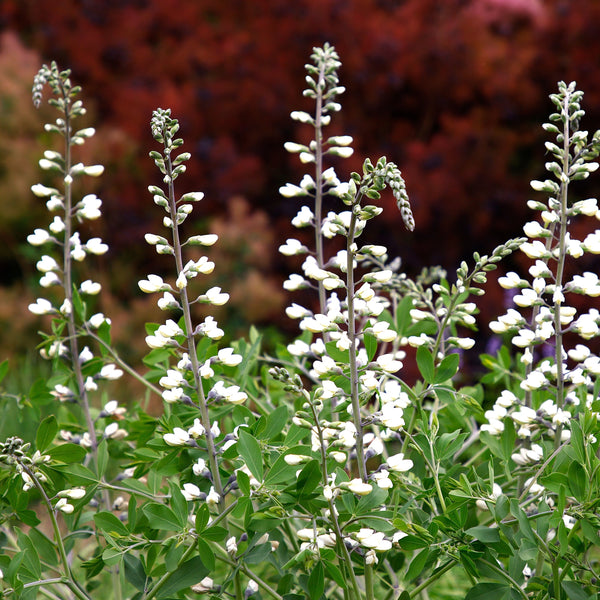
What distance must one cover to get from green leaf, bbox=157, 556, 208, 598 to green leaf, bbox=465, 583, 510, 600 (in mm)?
470

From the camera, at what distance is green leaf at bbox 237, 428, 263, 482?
129 cm

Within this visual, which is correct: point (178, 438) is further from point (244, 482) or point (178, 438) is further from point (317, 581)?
point (317, 581)

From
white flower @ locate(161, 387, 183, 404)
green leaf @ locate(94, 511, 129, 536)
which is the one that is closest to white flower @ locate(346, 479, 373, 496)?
white flower @ locate(161, 387, 183, 404)

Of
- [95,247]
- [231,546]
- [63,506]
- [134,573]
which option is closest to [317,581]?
[231,546]

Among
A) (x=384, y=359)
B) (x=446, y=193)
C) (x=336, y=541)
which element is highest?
(x=446, y=193)

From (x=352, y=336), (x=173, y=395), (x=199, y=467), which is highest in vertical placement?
(x=352, y=336)

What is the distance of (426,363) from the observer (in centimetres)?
151

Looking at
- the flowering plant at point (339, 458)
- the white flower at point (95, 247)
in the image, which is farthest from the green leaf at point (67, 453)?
the white flower at point (95, 247)

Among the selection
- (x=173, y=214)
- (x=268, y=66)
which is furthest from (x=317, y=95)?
(x=268, y=66)

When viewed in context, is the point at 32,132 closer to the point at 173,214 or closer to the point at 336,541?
the point at 173,214

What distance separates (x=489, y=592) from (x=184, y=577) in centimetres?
54

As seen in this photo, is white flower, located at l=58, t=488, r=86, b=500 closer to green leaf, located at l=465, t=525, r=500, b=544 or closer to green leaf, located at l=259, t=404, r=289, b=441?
green leaf, located at l=259, t=404, r=289, b=441

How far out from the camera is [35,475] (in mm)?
1311

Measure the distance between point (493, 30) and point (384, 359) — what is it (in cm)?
398
